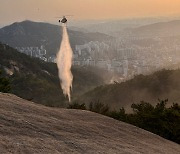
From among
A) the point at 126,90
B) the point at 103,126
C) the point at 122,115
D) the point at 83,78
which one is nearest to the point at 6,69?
the point at 83,78

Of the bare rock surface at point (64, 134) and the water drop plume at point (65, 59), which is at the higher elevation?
the bare rock surface at point (64, 134)

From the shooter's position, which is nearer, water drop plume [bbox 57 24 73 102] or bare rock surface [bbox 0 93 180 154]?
bare rock surface [bbox 0 93 180 154]

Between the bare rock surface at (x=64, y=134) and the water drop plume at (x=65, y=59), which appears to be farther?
the water drop plume at (x=65, y=59)

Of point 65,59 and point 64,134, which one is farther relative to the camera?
point 65,59

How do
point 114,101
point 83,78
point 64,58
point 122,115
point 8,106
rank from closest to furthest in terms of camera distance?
1. point 8,106
2. point 122,115
3. point 114,101
4. point 64,58
5. point 83,78

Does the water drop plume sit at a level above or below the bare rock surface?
below

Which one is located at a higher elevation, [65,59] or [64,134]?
[64,134]

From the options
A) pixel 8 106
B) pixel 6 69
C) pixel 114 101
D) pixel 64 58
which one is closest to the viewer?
pixel 8 106

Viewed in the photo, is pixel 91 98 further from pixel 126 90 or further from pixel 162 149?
pixel 162 149
